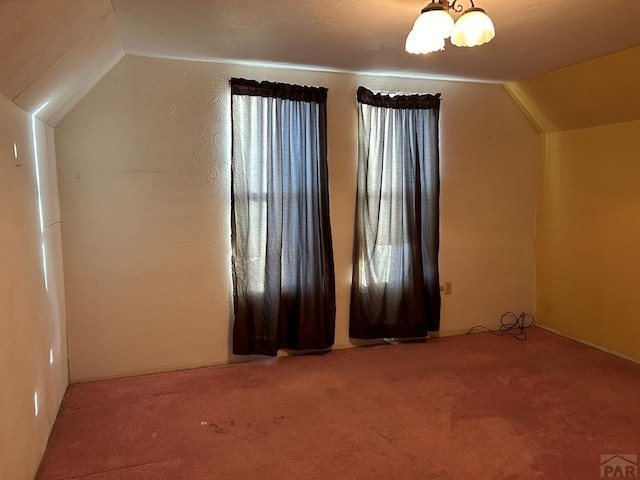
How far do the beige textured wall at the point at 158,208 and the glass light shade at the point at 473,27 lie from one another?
166cm

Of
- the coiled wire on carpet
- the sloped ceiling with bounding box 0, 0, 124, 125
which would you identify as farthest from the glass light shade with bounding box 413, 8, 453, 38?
the coiled wire on carpet

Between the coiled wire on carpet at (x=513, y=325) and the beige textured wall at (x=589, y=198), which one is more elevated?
the beige textured wall at (x=589, y=198)

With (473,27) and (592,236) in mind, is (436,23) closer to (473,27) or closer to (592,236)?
(473,27)

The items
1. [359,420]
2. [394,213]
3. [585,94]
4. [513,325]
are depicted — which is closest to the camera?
[359,420]

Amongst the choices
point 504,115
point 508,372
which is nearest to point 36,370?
point 508,372

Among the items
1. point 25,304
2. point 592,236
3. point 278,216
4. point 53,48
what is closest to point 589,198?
point 592,236

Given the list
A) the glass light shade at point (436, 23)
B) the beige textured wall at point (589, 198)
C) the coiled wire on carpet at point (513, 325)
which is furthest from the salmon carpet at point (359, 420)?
the glass light shade at point (436, 23)

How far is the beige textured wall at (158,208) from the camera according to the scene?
3.07m

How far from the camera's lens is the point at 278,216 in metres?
3.38

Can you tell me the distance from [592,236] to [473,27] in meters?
2.60

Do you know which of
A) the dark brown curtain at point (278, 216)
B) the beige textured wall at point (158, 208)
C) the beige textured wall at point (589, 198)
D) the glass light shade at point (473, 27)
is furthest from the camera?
the beige textured wall at point (589, 198)

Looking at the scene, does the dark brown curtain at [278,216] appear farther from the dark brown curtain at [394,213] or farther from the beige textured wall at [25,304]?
the beige textured wall at [25,304]

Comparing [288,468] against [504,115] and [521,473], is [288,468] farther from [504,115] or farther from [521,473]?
[504,115]

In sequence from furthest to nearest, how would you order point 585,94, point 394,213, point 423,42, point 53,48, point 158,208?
1. point 394,213
2. point 585,94
3. point 158,208
4. point 423,42
5. point 53,48
